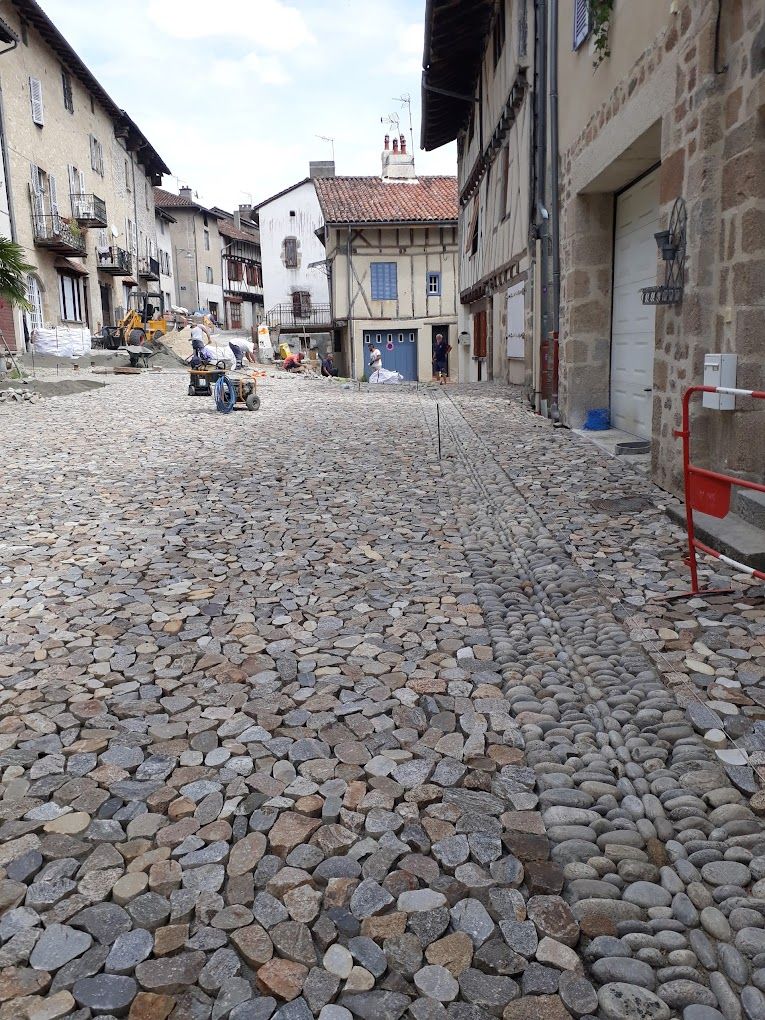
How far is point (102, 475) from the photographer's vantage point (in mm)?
7410

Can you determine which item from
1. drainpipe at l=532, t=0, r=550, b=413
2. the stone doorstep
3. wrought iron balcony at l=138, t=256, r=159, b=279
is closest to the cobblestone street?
the stone doorstep

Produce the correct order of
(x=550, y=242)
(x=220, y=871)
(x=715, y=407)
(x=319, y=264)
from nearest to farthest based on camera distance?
(x=220, y=871) < (x=715, y=407) < (x=550, y=242) < (x=319, y=264)

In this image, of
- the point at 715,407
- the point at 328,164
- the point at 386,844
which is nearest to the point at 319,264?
the point at 328,164

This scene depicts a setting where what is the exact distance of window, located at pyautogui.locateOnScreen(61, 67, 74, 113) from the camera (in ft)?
86.0

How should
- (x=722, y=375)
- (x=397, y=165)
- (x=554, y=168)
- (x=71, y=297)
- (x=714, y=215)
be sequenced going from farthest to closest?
(x=397, y=165), (x=71, y=297), (x=554, y=168), (x=714, y=215), (x=722, y=375)

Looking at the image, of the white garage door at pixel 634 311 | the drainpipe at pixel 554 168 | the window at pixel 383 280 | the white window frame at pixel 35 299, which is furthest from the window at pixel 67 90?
the white garage door at pixel 634 311

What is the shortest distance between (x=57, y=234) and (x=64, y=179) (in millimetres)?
3167

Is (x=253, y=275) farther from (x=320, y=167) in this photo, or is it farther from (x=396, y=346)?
(x=396, y=346)

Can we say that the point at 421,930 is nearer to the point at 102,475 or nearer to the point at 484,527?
the point at 484,527

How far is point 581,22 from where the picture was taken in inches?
330

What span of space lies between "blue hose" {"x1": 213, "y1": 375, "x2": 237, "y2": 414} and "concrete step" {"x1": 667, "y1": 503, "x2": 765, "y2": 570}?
9190 millimetres

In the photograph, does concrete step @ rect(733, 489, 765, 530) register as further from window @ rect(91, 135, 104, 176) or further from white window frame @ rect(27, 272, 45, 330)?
window @ rect(91, 135, 104, 176)

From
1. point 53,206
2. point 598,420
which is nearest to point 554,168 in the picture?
point 598,420

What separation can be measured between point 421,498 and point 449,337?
1014 inches
